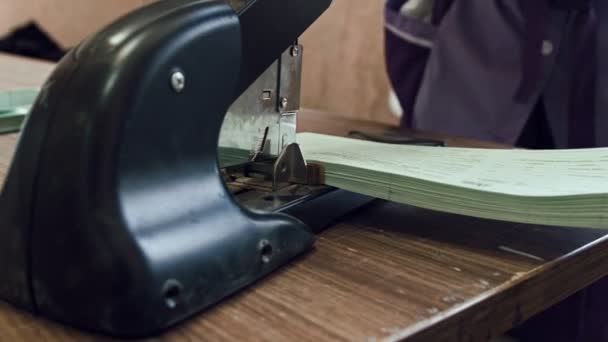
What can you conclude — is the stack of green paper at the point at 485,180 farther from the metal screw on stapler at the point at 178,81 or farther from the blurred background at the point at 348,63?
the blurred background at the point at 348,63

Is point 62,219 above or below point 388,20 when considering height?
below

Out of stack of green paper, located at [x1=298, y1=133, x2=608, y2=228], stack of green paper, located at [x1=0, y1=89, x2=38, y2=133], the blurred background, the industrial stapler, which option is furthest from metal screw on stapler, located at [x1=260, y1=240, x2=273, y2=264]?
Answer: the blurred background

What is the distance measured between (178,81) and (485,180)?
0.71 feet

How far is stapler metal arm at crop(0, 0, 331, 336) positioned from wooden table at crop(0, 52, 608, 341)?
2cm

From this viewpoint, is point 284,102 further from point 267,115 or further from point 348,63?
→ point 348,63

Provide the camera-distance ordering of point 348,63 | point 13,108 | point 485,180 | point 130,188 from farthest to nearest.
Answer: point 348,63 < point 13,108 < point 485,180 < point 130,188

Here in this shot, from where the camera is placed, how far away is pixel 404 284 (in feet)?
1.14

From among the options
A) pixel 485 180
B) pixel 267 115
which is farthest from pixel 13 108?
pixel 485 180

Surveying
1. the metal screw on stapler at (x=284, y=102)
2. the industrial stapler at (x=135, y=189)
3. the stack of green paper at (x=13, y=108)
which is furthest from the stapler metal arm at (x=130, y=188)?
the stack of green paper at (x=13, y=108)

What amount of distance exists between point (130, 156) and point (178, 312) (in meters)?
0.07

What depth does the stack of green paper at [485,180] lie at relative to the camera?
382 mm

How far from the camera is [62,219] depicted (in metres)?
0.28

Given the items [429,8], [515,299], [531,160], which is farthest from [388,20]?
[515,299]

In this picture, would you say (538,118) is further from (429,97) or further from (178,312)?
(178,312)
